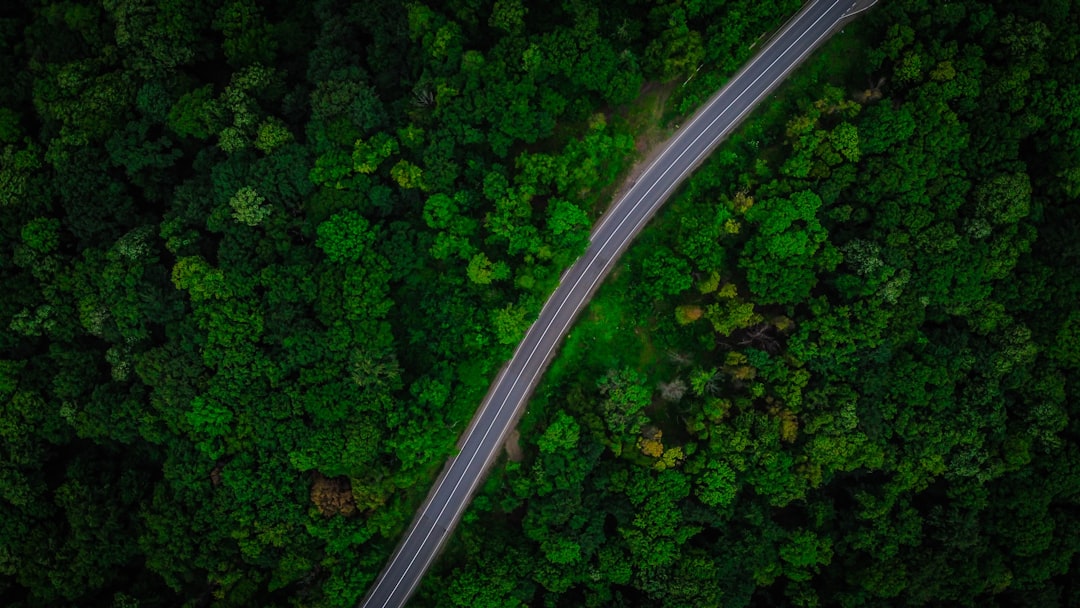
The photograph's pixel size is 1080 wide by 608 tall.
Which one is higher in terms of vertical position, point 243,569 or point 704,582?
point 704,582

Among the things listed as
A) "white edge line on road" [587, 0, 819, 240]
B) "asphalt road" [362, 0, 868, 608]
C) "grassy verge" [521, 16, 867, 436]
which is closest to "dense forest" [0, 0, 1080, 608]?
"grassy verge" [521, 16, 867, 436]

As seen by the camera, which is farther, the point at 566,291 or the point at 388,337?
the point at 566,291

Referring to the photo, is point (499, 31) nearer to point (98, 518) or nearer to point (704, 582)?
point (704, 582)

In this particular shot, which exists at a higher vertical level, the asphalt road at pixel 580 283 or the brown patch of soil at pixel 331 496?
the asphalt road at pixel 580 283

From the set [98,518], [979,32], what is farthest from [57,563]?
[979,32]

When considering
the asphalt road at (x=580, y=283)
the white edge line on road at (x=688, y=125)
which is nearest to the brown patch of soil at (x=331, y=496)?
the asphalt road at (x=580, y=283)

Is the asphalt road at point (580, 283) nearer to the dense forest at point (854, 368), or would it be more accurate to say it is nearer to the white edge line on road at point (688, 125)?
the white edge line on road at point (688, 125)
